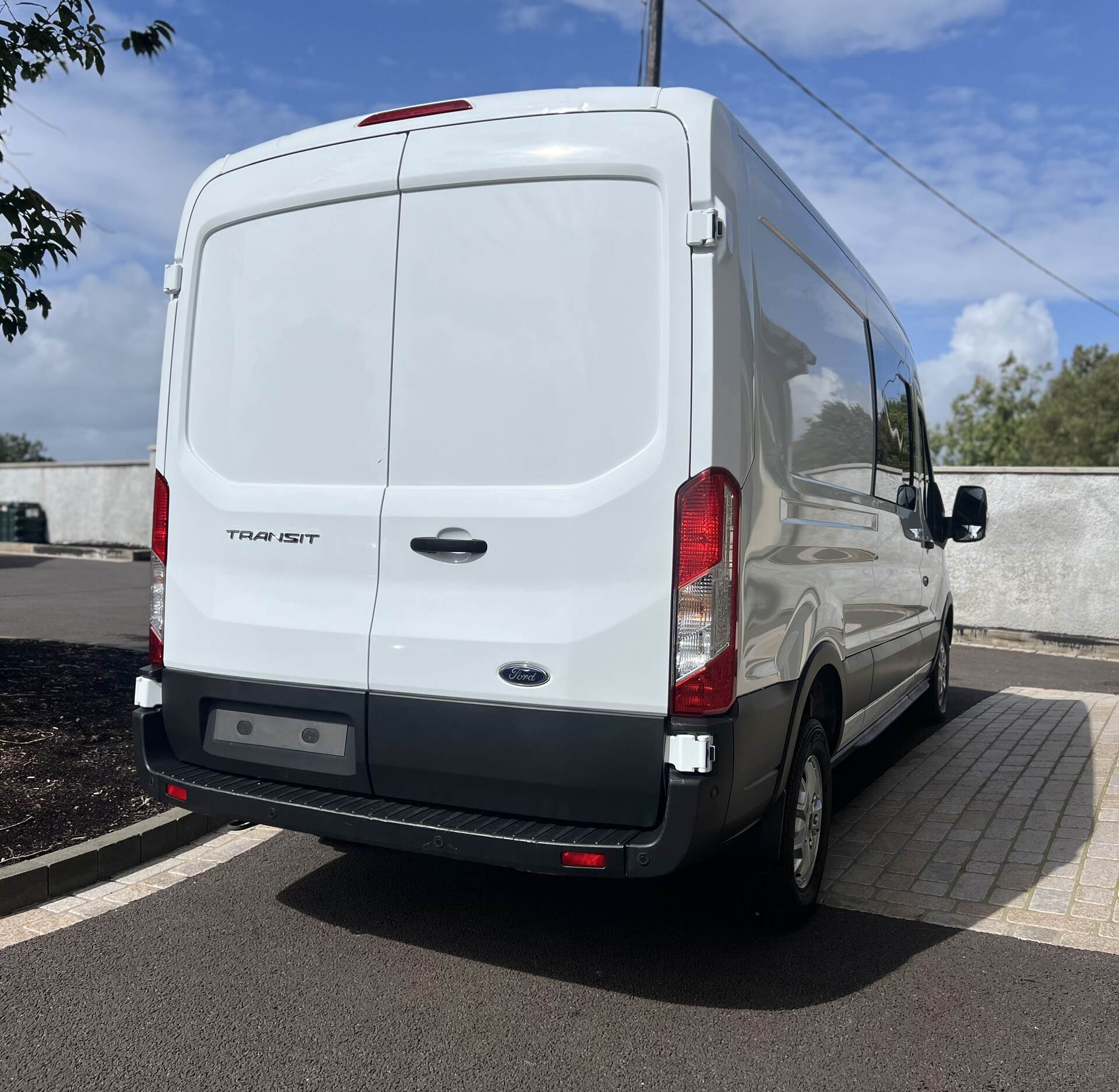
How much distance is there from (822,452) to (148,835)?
3.12 metres

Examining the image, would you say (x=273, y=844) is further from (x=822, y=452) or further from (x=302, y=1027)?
(x=822, y=452)

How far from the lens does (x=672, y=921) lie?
393 cm

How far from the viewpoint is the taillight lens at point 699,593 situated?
304 centimetres

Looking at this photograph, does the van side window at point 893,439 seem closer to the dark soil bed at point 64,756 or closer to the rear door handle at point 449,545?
the rear door handle at point 449,545

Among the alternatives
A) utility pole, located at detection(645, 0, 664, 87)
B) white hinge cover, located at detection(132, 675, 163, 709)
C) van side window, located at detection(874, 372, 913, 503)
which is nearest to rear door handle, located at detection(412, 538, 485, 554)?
white hinge cover, located at detection(132, 675, 163, 709)

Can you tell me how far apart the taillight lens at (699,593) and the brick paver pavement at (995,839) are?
1.61m

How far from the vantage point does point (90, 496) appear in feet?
82.4

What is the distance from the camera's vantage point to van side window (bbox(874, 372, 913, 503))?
5156mm

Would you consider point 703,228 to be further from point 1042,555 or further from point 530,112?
point 1042,555

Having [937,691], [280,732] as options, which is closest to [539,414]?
[280,732]

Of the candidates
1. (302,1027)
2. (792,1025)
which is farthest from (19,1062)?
(792,1025)

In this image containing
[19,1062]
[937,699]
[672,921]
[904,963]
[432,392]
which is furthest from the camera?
[937,699]

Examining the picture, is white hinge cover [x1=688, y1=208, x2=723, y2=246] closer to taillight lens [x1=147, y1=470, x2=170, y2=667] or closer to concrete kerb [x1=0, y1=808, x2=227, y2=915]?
taillight lens [x1=147, y1=470, x2=170, y2=667]

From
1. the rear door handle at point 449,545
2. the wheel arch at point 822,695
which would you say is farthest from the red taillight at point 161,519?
the wheel arch at point 822,695
